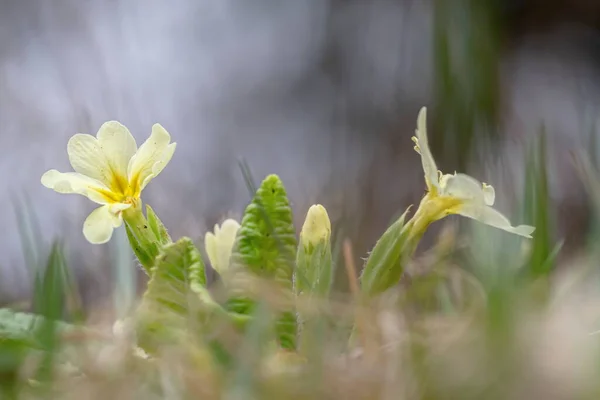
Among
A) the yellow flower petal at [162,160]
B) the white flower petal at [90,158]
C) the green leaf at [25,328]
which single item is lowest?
the green leaf at [25,328]

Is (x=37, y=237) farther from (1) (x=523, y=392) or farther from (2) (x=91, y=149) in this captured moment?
(1) (x=523, y=392)

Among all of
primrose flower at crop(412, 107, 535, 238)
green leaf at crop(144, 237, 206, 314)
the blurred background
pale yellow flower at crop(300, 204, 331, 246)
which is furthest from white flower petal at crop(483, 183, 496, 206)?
the blurred background

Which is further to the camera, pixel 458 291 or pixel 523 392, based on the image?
pixel 458 291

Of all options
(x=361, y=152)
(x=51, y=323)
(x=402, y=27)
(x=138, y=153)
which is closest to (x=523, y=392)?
(x=51, y=323)

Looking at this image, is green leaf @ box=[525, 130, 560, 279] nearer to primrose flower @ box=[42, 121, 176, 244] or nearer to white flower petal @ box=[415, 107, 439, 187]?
white flower petal @ box=[415, 107, 439, 187]

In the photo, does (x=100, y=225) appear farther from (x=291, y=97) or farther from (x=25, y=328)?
(x=291, y=97)

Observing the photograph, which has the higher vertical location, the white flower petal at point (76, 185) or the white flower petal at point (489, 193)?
the white flower petal at point (76, 185)

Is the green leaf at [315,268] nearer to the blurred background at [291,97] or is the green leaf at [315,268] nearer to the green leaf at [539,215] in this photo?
the green leaf at [539,215]

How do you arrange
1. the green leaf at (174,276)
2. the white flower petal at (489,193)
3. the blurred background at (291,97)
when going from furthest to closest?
the blurred background at (291,97) → the white flower petal at (489,193) → the green leaf at (174,276)

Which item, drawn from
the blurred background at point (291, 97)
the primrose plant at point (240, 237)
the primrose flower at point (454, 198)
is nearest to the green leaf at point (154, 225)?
the primrose plant at point (240, 237)
